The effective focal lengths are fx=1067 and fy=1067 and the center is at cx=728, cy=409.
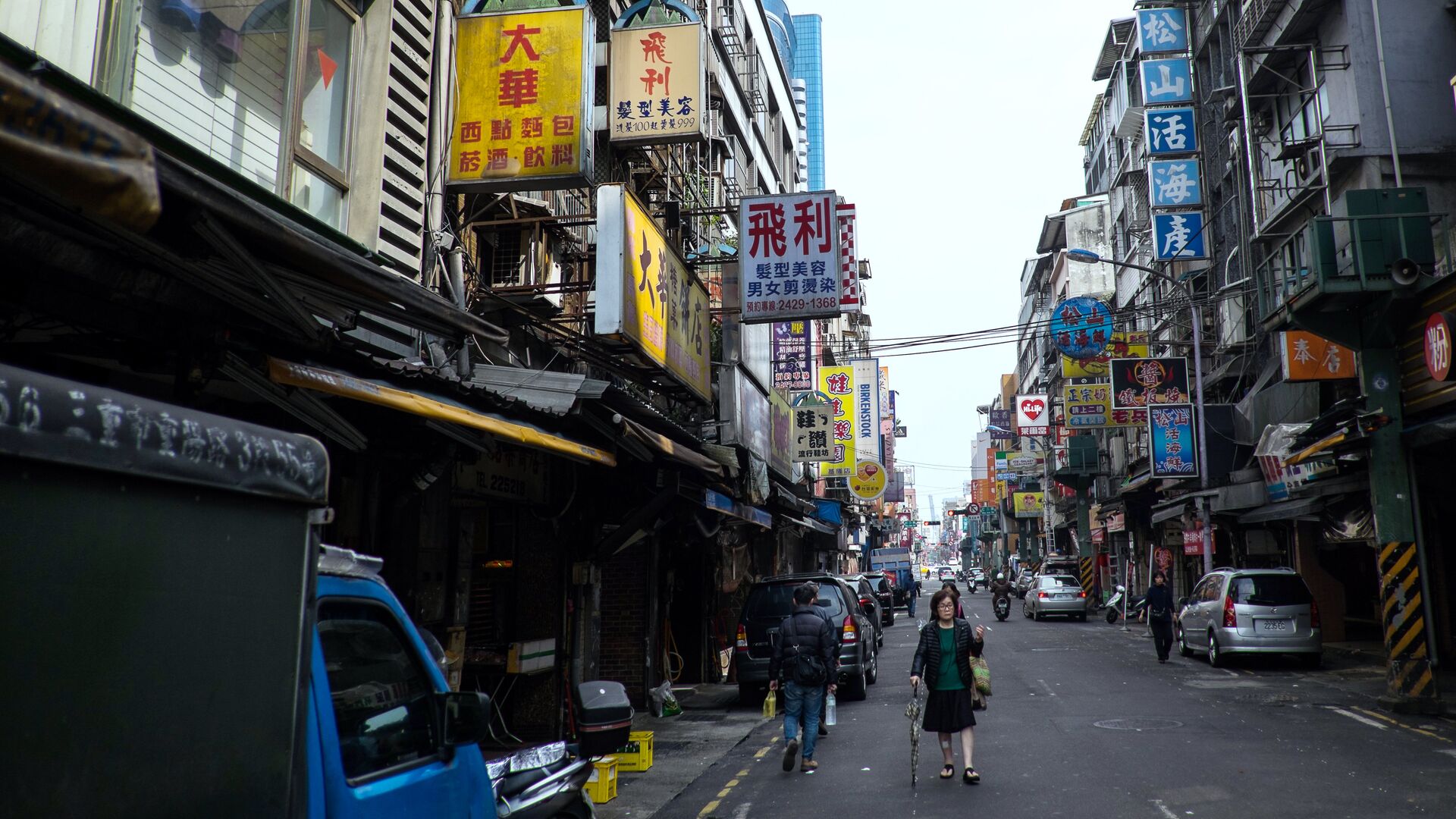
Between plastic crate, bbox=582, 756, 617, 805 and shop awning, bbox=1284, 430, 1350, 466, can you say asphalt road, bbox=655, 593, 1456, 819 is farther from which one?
shop awning, bbox=1284, 430, 1350, 466

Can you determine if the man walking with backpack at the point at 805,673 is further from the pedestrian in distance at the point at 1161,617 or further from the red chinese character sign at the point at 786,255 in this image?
the pedestrian in distance at the point at 1161,617

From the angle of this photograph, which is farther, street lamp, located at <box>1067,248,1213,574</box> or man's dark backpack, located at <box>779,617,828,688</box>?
street lamp, located at <box>1067,248,1213,574</box>

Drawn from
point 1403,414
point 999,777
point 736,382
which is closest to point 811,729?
point 999,777

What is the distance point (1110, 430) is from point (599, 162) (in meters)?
37.5

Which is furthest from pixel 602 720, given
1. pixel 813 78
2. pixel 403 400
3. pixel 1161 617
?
pixel 813 78

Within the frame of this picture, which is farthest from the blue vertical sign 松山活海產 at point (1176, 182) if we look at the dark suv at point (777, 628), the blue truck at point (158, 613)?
the blue truck at point (158, 613)

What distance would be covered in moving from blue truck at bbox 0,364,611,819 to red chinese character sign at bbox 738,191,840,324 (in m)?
12.9

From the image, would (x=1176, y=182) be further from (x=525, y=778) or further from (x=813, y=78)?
(x=813, y=78)

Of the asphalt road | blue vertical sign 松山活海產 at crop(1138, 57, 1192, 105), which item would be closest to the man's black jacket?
the asphalt road

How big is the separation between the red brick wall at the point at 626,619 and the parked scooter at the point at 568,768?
1055cm

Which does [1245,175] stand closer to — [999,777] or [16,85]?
[999,777]

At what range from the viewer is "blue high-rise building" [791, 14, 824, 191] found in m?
141

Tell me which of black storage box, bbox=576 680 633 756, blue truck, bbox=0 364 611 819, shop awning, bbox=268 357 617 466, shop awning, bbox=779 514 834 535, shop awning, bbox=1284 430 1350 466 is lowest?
black storage box, bbox=576 680 633 756

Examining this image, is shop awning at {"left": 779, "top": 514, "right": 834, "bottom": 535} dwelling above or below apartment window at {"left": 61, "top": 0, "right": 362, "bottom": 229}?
below
